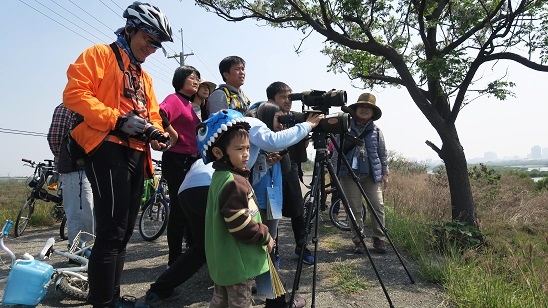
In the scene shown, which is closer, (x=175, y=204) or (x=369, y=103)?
(x=175, y=204)

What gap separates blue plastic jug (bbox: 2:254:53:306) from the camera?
2472 mm

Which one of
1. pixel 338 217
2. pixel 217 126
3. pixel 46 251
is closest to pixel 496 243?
pixel 338 217

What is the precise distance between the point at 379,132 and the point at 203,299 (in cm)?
291

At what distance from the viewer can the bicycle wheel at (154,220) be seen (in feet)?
17.2

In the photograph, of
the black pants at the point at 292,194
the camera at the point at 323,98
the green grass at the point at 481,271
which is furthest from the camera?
the black pants at the point at 292,194

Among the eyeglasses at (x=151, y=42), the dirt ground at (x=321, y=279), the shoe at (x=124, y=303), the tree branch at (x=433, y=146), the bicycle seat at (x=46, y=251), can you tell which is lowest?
the dirt ground at (x=321, y=279)

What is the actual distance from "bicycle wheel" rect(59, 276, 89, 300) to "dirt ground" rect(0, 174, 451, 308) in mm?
81

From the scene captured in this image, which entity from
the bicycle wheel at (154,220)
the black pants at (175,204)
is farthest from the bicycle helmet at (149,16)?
the bicycle wheel at (154,220)

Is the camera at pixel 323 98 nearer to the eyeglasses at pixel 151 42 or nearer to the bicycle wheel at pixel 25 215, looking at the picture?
the eyeglasses at pixel 151 42

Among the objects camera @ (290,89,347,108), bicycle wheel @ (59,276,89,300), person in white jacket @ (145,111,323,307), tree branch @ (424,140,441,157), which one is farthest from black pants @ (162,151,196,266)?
tree branch @ (424,140,441,157)

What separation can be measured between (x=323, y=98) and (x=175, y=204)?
1612mm

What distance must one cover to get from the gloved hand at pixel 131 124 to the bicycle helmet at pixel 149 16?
0.60 metres

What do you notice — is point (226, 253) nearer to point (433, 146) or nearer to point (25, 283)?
point (25, 283)

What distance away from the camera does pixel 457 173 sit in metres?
5.21
